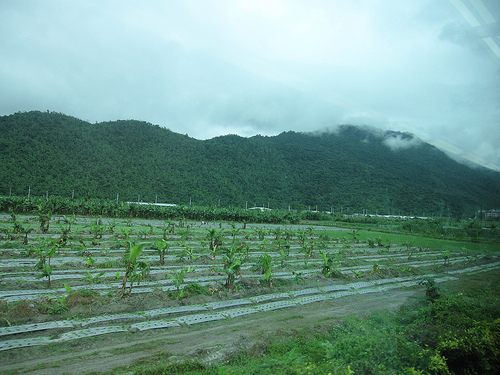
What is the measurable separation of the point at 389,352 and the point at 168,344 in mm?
2867

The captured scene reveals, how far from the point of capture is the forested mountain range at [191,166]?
3969 cm

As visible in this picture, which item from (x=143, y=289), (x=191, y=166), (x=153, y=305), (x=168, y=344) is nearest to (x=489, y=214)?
(x=168, y=344)

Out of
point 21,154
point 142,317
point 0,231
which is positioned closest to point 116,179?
point 21,154

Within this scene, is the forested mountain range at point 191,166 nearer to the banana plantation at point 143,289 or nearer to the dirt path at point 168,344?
the banana plantation at point 143,289

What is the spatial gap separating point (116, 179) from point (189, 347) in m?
45.9

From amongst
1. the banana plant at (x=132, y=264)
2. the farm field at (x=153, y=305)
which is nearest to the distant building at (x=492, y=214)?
the farm field at (x=153, y=305)

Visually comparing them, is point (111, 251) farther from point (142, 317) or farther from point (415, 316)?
point (415, 316)

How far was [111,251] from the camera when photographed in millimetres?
11008

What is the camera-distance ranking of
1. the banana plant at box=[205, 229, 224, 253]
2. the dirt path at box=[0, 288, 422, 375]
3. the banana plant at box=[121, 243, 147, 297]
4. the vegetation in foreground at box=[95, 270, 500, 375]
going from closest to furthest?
the vegetation in foreground at box=[95, 270, 500, 375], the dirt path at box=[0, 288, 422, 375], the banana plant at box=[121, 243, 147, 297], the banana plant at box=[205, 229, 224, 253]

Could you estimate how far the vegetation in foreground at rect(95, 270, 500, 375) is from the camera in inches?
117

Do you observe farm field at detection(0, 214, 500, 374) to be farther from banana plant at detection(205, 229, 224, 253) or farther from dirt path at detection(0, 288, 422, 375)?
banana plant at detection(205, 229, 224, 253)

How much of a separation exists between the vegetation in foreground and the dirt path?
212mm

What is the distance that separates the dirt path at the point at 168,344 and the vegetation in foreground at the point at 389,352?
0.21 meters

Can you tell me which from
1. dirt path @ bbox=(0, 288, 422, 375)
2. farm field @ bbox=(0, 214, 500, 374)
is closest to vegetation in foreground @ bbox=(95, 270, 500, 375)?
dirt path @ bbox=(0, 288, 422, 375)
